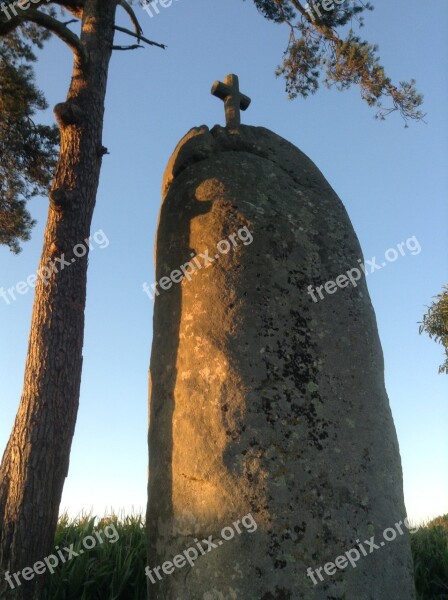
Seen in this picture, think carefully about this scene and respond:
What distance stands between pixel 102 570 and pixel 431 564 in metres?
3.06

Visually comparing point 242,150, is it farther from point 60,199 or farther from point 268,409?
point 268,409

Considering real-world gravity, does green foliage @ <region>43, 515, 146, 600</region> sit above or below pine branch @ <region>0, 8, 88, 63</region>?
below

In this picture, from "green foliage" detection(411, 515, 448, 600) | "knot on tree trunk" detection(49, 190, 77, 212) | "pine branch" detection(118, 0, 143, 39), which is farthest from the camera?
"pine branch" detection(118, 0, 143, 39)

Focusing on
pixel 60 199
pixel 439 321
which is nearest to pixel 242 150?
pixel 60 199

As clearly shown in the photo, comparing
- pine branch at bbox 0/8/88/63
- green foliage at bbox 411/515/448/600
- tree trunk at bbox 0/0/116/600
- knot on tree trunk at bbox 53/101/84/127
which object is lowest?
green foliage at bbox 411/515/448/600

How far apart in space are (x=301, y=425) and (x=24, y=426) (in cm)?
207

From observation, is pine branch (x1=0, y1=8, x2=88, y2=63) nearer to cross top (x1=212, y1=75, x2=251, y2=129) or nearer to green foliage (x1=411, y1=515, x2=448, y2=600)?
cross top (x1=212, y1=75, x2=251, y2=129)

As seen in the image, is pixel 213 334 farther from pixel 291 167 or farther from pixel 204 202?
pixel 291 167

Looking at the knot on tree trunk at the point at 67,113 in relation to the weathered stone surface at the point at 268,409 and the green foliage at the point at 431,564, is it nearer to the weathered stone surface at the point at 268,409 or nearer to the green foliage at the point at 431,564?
the weathered stone surface at the point at 268,409

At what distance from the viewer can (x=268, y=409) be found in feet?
10.1

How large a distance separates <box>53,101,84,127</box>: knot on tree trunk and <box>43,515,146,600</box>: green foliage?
11.1ft

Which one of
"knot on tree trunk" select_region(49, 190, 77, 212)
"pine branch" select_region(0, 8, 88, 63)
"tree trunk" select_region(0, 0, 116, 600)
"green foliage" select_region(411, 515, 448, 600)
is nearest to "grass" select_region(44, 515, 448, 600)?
"green foliage" select_region(411, 515, 448, 600)

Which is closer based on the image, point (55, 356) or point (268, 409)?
point (268, 409)

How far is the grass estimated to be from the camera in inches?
167
